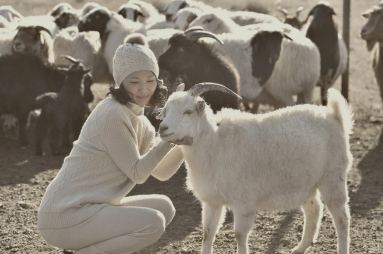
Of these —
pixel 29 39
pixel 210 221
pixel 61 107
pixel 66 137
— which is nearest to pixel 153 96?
pixel 210 221

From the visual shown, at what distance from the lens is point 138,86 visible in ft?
12.1

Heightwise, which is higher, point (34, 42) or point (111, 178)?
point (111, 178)

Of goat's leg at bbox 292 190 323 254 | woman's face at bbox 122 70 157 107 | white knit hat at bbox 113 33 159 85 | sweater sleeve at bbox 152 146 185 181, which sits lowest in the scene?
goat's leg at bbox 292 190 323 254

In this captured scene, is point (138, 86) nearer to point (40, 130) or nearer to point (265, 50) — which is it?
point (40, 130)

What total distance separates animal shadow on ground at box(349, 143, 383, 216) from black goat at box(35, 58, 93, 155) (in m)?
3.10

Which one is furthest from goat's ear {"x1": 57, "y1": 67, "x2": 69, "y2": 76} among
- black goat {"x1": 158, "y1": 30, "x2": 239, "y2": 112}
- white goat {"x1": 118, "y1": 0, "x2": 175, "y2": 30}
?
white goat {"x1": 118, "y1": 0, "x2": 175, "y2": 30}

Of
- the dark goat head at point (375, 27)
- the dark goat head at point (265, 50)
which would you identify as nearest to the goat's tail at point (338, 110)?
the dark goat head at point (265, 50)

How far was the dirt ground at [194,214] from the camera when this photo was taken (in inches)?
182

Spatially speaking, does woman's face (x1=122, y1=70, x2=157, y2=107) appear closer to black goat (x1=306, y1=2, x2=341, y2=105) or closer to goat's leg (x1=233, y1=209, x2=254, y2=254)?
goat's leg (x1=233, y1=209, x2=254, y2=254)

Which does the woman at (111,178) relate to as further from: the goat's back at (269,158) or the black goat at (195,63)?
the black goat at (195,63)

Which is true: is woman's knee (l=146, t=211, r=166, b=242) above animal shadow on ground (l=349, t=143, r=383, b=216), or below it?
above

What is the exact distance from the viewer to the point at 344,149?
415 centimetres

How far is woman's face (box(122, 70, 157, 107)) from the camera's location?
3.70 m

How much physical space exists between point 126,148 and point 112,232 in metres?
0.45
